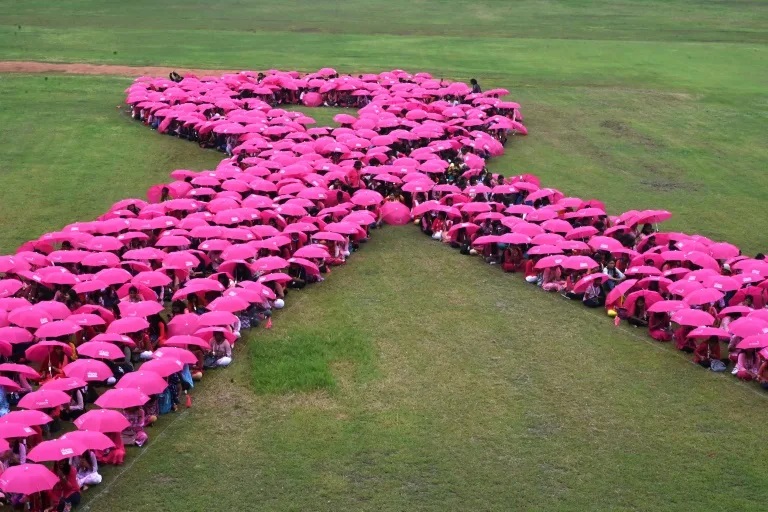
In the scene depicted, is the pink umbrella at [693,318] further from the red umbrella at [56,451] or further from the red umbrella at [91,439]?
the red umbrella at [56,451]

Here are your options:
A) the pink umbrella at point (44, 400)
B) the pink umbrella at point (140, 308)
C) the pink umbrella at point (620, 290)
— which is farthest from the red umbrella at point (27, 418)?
the pink umbrella at point (620, 290)

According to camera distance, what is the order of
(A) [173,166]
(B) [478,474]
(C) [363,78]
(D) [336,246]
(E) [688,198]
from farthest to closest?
(C) [363,78], (A) [173,166], (E) [688,198], (D) [336,246], (B) [478,474]

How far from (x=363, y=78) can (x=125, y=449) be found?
1181 inches

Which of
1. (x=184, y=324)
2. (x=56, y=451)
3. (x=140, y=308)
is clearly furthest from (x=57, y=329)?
(x=56, y=451)

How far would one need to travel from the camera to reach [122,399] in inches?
A: 693

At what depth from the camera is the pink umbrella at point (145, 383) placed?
1808cm

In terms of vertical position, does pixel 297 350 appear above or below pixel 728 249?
below

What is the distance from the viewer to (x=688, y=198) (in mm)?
33375

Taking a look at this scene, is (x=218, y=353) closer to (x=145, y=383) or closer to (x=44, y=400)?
(x=145, y=383)

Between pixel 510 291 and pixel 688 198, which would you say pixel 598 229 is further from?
pixel 688 198

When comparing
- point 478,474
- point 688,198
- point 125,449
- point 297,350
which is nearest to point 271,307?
point 297,350

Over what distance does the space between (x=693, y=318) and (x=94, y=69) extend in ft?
124

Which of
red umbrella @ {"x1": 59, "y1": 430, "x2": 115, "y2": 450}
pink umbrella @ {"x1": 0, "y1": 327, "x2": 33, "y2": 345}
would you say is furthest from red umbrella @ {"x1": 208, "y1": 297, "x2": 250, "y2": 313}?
red umbrella @ {"x1": 59, "y1": 430, "x2": 115, "y2": 450}

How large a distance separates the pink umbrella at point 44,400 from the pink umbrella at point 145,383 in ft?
3.21
